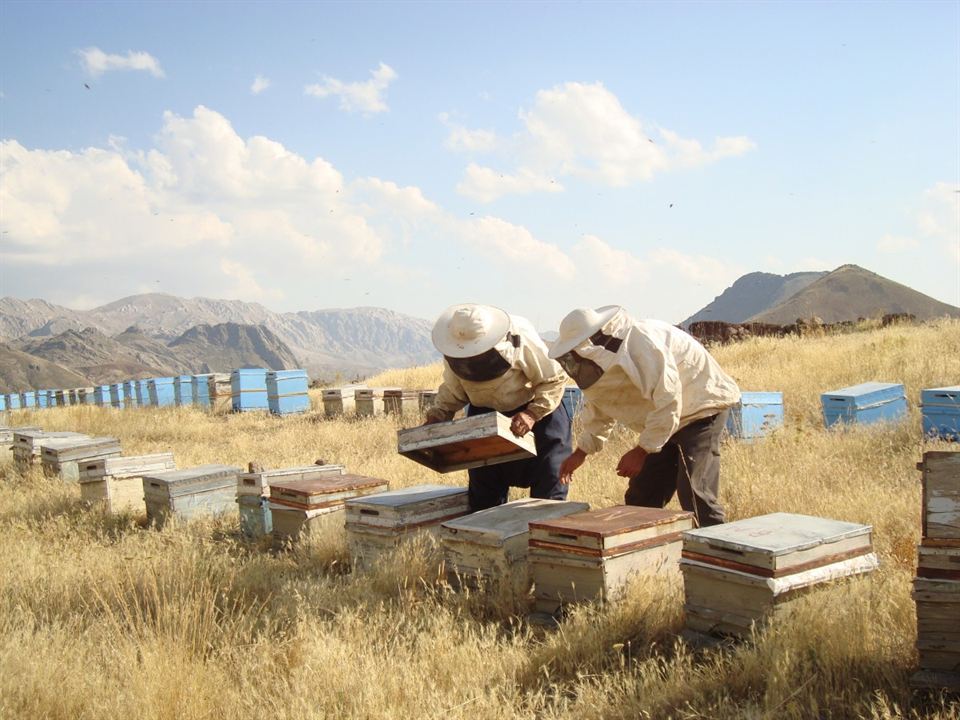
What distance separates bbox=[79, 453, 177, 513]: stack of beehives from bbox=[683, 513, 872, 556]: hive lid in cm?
681

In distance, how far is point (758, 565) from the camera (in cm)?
356

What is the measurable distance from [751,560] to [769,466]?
4.12 metres

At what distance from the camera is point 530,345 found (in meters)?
5.77

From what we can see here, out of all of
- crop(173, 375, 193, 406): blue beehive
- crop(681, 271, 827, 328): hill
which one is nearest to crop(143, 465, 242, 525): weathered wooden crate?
crop(173, 375, 193, 406): blue beehive

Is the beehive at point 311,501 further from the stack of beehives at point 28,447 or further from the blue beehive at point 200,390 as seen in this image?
the blue beehive at point 200,390

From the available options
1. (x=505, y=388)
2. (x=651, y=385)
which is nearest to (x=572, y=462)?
(x=505, y=388)

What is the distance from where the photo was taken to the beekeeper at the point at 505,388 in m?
5.44

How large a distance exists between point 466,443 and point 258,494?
266 cm

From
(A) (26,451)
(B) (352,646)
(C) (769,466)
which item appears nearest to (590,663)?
(B) (352,646)

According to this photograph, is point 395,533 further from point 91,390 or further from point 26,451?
point 91,390

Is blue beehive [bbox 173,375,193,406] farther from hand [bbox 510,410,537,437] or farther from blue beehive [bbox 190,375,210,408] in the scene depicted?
hand [bbox 510,410,537,437]

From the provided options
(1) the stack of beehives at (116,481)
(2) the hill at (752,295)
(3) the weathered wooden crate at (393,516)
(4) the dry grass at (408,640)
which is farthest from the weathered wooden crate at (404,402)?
(2) the hill at (752,295)

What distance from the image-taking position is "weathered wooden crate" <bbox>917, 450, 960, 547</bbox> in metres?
3.04

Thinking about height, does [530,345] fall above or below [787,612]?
above
